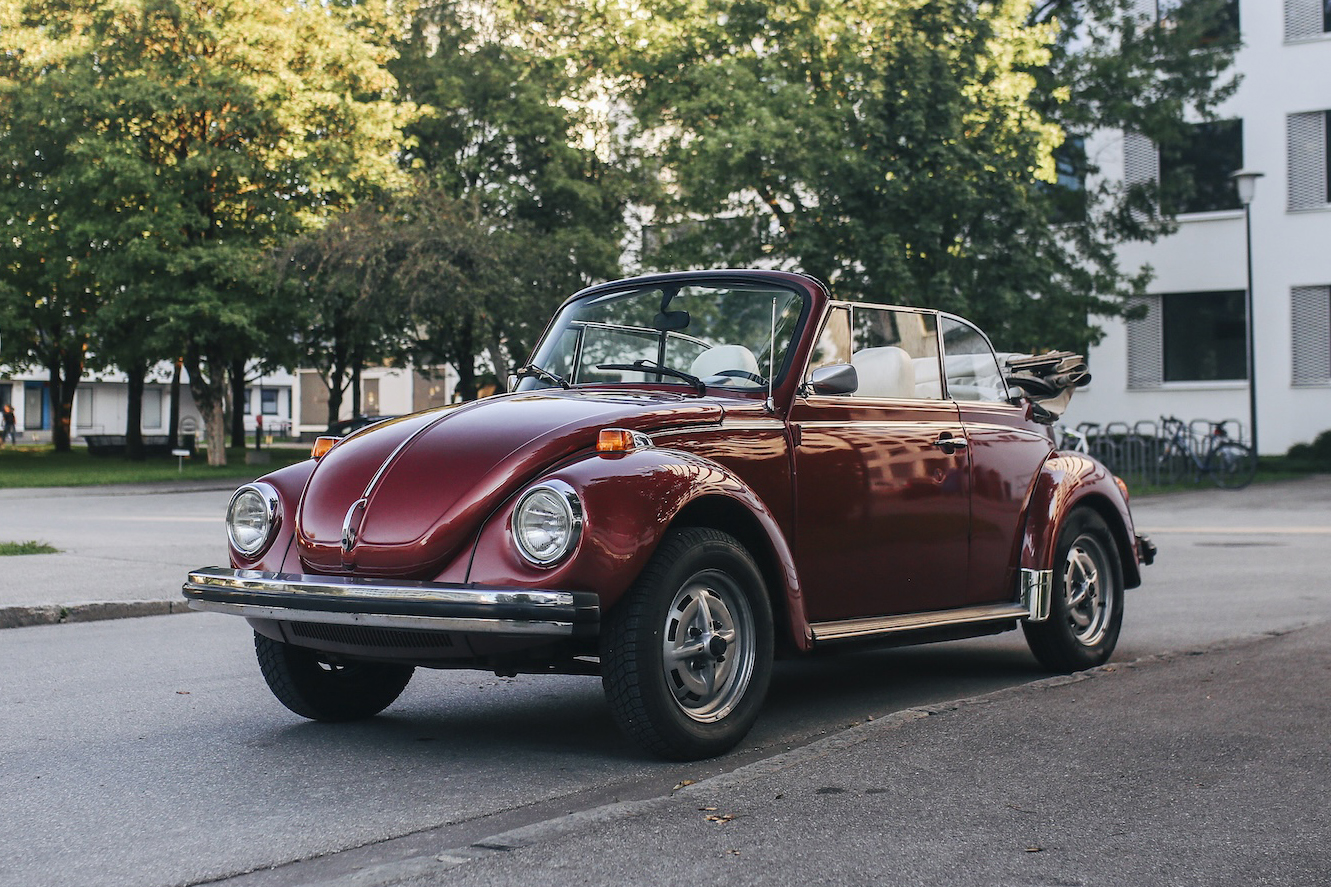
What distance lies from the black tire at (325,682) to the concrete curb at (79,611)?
458cm

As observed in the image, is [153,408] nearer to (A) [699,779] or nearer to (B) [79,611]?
(B) [79,611]

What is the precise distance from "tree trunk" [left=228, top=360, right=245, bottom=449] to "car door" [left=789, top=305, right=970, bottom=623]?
126 feet

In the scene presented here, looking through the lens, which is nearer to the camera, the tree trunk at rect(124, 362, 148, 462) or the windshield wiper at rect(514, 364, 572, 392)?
the windshield wiper at rect(514, 364, 572, 392)

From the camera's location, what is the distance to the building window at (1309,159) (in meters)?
33.9

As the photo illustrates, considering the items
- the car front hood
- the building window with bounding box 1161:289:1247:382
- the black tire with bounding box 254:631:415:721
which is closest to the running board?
the car front hood

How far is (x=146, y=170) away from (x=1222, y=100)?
24557 millimetres

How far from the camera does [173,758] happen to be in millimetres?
5168

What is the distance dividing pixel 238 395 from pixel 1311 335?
33.4 metres

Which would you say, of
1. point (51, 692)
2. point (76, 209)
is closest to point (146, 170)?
point (76, 209)

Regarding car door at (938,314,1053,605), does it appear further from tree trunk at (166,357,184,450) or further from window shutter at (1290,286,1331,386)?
tree trunk at (166,357,184,450)

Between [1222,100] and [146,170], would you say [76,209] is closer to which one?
[146,170]

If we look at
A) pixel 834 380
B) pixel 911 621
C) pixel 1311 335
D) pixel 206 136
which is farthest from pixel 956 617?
pixel 206 136

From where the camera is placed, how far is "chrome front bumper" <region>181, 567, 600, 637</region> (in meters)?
4.53

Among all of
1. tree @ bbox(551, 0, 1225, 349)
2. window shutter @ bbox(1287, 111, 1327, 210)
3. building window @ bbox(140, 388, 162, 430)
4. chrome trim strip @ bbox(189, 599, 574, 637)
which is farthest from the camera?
building window @ bbox(140, 388, 162, 430)
